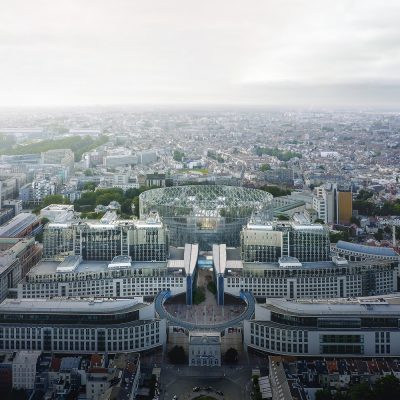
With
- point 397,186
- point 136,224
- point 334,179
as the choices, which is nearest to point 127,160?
point 334,179

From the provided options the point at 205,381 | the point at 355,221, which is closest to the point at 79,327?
the point at 205,381

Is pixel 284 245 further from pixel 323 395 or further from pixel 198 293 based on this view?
pixel 323 395

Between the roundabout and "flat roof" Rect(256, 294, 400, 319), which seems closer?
"flat roof" Rect(256, 294, 400, 319)

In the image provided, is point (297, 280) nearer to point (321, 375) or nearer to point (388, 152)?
point (321, 375)

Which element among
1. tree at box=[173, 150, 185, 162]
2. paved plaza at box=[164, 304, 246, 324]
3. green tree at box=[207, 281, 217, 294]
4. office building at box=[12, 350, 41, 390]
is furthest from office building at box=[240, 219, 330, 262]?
tree at box=[173, 150, 185, 162]

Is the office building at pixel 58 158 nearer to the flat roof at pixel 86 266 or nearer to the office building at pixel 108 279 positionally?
the flat roof at pixel 86 266

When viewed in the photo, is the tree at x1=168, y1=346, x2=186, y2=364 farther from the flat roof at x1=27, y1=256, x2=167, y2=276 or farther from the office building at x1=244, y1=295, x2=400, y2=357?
the flat roof at x1=27, y1=256, x2=167, y2=276
